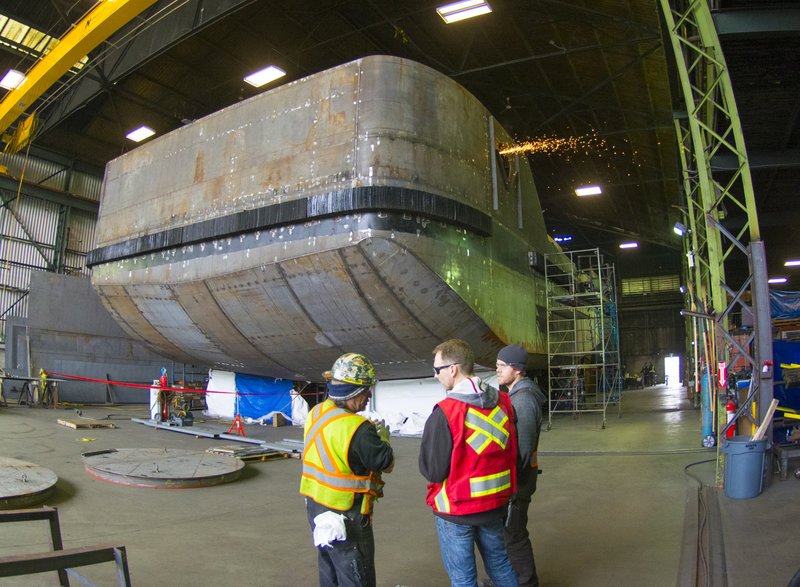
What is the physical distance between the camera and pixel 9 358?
15891 millimetres

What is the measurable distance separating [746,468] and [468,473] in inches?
181

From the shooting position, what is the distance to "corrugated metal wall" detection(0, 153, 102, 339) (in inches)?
765

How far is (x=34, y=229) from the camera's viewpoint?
20375 mm

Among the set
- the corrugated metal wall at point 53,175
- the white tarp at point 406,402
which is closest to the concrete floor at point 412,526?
the white tarp at point 406,402

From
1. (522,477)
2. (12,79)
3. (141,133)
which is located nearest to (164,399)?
(522,477)

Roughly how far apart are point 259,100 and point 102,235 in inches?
194

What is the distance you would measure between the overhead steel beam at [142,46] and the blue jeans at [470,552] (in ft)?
41.4

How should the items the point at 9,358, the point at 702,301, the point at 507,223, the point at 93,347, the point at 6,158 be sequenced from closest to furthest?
the point at 507,223 → the point at 702,301 → the point at 9,358 → the point at 93,347 → the point at 6,158

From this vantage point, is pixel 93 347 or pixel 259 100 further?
pixel 93 347

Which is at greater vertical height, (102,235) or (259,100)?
(259,100)

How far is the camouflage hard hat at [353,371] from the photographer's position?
8.13 ft

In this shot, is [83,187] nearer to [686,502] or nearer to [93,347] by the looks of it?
[93,347]

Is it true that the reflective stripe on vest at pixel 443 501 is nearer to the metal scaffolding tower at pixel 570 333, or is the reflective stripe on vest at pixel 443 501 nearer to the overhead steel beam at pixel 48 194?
the metal scaffolding tower at pixel 570 333

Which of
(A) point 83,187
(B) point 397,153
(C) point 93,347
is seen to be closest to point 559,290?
(B) point 397,153
